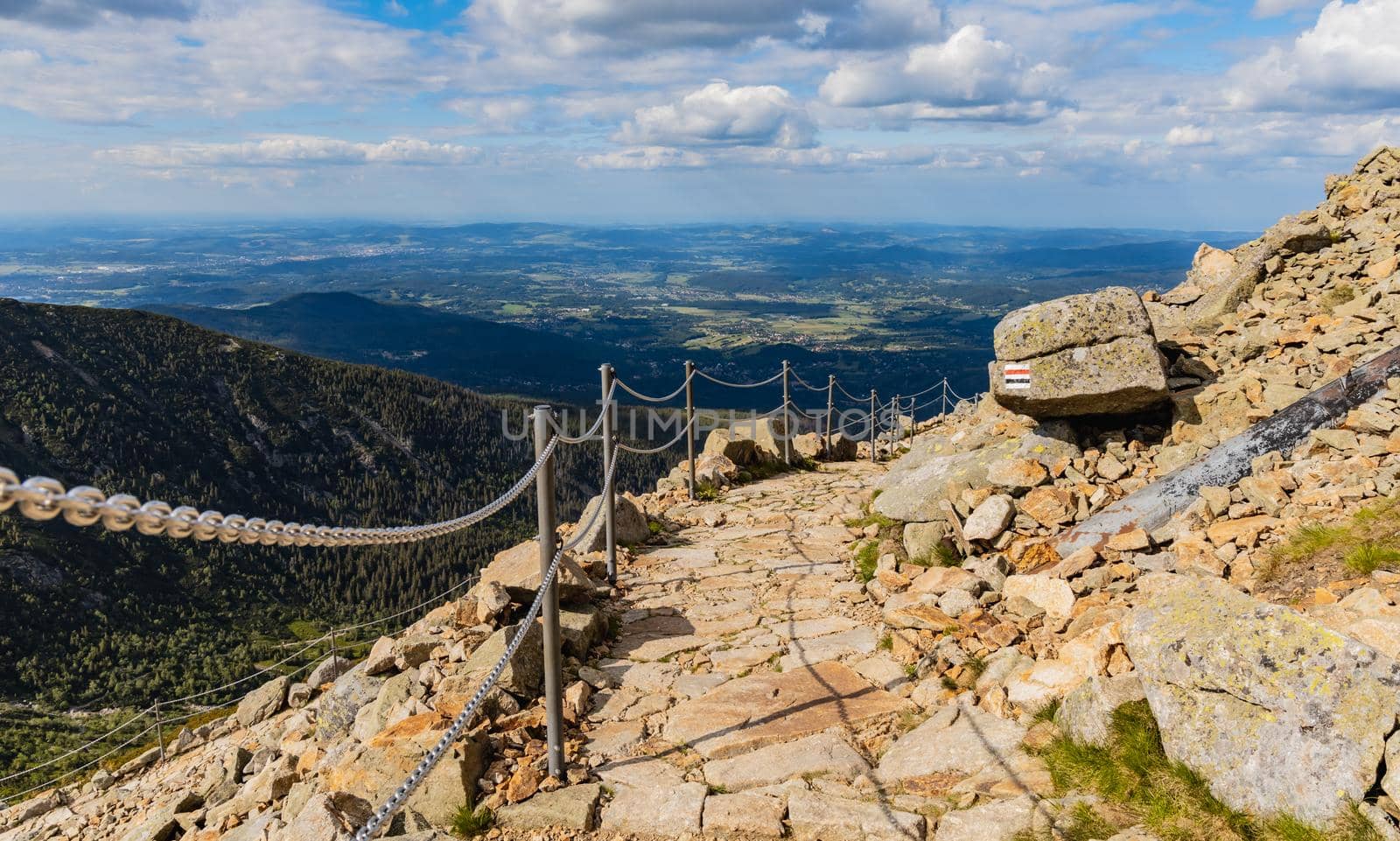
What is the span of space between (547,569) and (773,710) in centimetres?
193

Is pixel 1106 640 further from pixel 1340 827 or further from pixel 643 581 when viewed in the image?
pixel 643 581

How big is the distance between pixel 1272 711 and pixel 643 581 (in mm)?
6012

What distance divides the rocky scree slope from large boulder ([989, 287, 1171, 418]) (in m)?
0.08

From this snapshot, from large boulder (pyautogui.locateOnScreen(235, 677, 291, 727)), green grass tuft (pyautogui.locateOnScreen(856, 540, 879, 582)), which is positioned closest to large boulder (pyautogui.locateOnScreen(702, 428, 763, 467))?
green grass tuft (pyautogui.locateOnScreen(856, 540, 879, 582))

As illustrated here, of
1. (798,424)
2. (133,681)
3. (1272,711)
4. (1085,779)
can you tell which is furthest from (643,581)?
(133,681)

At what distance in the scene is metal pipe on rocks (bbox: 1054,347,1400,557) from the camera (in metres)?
7.21

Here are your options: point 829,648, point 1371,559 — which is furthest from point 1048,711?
point 1371,559

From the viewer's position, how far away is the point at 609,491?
8.58 metres

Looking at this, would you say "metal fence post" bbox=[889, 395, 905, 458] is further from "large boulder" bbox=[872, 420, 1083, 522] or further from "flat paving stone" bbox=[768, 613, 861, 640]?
"flat paving stone" bbox=[768, 613, 861, 640]

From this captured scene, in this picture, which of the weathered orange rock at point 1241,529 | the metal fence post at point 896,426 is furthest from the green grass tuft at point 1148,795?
the metal fence post at point 896,426

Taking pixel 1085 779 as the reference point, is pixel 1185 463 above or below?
above

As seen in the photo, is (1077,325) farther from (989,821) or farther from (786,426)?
(786,426)

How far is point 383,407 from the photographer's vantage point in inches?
5871

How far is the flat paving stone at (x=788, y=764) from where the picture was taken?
4.90 metres
